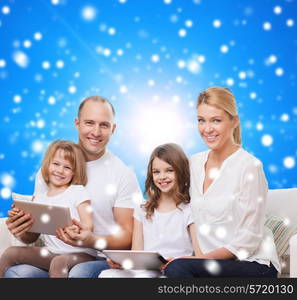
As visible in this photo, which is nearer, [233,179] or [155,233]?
[233,179]

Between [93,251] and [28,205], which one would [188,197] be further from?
[28,205]

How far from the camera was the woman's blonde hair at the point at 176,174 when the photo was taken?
7.17 ft

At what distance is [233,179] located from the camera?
1999mm

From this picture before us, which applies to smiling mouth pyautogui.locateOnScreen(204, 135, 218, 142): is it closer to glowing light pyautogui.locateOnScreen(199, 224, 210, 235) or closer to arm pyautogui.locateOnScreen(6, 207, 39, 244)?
glowing light pyautogui.locateOnScreen(199, 224, 210, 235)

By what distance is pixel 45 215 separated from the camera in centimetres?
210

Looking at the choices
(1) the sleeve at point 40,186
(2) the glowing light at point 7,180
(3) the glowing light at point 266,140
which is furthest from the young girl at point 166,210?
(2) the glowing light at point 7,180

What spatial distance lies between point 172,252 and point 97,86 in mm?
1128

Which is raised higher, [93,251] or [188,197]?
[188,197]

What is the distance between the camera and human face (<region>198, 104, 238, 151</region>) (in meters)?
2.05

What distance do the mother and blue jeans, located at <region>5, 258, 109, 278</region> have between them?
1.24 feet

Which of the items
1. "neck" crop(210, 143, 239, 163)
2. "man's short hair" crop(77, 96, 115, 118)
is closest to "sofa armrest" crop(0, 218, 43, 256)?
"man's short hair" crop(77, 96, 115, 118)

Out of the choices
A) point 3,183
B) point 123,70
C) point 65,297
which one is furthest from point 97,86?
point 65,297

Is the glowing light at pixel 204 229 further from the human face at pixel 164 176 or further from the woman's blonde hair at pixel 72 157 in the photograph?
the woman's blonde hair at pixel 72 157

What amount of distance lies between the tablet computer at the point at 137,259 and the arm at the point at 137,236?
16 cm
